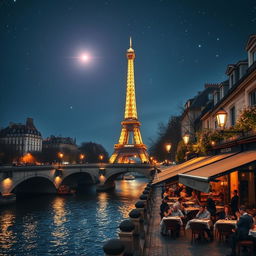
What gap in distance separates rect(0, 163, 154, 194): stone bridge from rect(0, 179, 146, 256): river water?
6348 millimetres

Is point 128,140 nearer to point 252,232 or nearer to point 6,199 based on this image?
point 6,199

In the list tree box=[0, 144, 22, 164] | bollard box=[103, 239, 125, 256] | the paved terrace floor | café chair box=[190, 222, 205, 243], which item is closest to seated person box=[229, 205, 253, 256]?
the paved terrace floor

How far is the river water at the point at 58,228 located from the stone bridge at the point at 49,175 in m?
6.35

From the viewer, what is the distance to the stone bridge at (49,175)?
4912 centimetres

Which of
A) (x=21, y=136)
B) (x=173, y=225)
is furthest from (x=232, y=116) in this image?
(x=21, y=136)

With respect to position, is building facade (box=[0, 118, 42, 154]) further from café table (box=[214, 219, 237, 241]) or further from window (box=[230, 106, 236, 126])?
café table (box=[214, 219, 237, 241])

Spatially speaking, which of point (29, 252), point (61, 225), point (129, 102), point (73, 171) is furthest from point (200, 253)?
point (129, 102)

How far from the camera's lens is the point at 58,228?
30.6 meters

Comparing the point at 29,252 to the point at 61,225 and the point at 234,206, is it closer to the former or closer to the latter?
the point at 61,225

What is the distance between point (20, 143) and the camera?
142625 mm

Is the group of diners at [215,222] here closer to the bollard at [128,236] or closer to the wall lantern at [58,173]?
the bollard at [128,236]

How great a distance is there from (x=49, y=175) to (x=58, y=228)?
33.7 metres

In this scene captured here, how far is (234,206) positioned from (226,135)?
385 centimetres

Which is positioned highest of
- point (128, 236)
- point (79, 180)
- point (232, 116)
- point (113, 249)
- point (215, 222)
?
point (232, 116)
